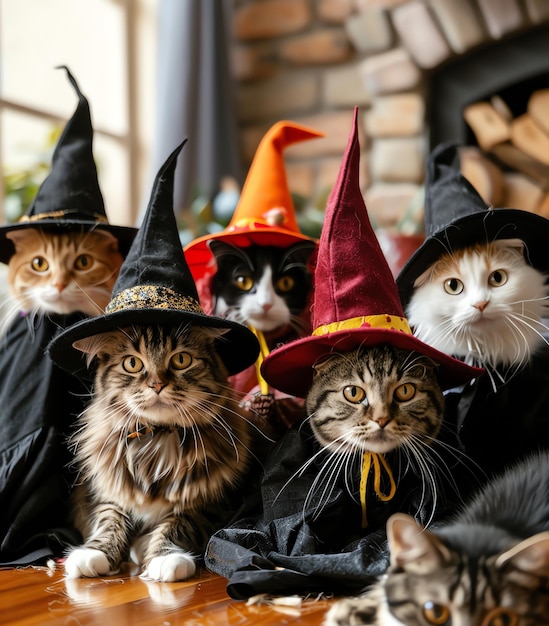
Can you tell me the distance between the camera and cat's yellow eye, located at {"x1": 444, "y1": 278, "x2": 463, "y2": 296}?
45.6 inches

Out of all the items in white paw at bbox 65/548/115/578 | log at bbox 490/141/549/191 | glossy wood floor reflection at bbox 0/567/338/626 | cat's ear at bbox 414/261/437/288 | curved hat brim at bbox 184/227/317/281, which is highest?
log at bbox 490/141/549/191

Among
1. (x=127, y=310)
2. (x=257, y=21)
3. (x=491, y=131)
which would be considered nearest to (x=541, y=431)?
(x=127, y=310)

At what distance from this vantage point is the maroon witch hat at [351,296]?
1005 millimetres

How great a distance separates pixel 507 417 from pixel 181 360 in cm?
53

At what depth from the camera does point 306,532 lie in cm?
99

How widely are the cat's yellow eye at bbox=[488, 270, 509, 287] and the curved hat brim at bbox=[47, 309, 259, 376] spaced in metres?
0.40

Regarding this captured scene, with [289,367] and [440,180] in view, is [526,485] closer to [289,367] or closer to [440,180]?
[289,367]

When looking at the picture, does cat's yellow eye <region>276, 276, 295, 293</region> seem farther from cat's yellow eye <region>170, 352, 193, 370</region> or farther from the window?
the window

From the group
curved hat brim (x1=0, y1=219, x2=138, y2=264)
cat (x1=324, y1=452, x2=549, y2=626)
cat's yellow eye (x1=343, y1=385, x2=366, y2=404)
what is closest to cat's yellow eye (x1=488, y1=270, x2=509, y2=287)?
cat's yellow eye (x1=343, y1=385, x2=366, y2=404)

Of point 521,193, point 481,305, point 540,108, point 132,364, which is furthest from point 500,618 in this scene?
point 540,108

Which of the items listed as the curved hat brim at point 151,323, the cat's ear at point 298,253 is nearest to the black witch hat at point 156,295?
the curved hat brim at point 151,323

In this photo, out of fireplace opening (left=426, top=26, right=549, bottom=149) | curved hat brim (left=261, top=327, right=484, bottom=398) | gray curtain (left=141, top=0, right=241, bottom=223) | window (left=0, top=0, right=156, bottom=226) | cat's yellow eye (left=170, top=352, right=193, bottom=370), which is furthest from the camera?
gray curtain (left=141, top=0, right=241, bottom=223)

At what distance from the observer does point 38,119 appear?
231 cm

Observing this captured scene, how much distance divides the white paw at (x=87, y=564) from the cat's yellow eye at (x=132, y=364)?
28 cm
